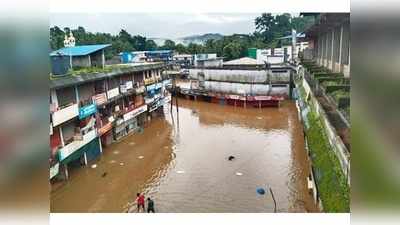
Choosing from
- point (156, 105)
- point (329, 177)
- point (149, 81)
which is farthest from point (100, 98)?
point (329, 177)

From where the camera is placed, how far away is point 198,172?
11.6 m

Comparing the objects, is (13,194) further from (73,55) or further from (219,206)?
(73,55)

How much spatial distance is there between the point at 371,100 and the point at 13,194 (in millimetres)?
1262

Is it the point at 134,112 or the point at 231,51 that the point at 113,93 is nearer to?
the point at 134,112

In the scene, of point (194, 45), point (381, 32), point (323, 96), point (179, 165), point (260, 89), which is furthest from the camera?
point (194, 45)

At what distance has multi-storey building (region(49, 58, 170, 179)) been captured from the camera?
10.5 meters

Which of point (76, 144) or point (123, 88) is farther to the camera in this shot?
point (123, 88)

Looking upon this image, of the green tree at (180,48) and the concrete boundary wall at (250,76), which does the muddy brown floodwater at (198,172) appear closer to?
the concrete boundary wall at (250,76)

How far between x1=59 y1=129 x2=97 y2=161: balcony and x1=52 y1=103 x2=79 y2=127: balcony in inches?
28.3

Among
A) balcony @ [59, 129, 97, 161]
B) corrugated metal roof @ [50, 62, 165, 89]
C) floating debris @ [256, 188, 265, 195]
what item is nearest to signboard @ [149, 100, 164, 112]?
corrugated metal roof @ [50, 62, 165, 89]

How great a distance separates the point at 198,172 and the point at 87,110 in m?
4.33

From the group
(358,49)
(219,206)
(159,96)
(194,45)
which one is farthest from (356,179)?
(194,45)

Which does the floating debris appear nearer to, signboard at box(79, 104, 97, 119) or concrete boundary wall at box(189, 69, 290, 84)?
signboard at box(79, 104, 97, 119)

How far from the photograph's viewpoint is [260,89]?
84.2 feet
